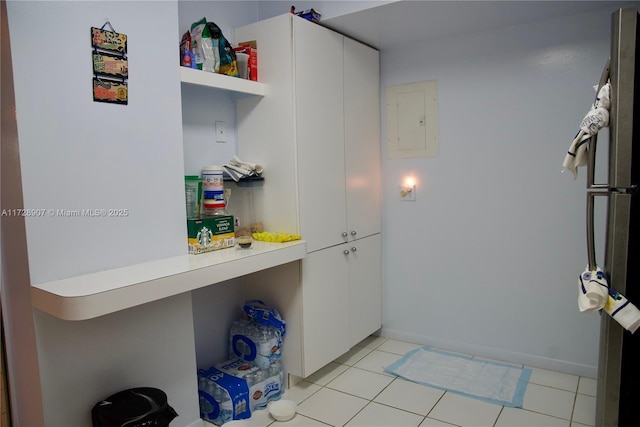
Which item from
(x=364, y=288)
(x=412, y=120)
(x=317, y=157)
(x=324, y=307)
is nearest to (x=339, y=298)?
(x=324, y=307)

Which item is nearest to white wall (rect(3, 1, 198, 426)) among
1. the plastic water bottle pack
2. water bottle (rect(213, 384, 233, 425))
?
water bottle (rect(213, 384, 233, 425))

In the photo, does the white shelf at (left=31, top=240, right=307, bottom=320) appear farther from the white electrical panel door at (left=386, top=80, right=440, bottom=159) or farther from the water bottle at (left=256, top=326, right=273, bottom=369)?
the white electrical panel door at (left=386, top=80, right=440, bottom=159)

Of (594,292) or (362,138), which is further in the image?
(362,138)

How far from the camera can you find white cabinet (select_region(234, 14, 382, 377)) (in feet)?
7.82

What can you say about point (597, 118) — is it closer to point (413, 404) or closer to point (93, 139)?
point (413, 404)

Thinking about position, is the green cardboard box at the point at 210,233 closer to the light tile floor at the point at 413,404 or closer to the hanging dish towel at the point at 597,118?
the light tile floor at the point at 413,404

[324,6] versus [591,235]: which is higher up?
[324,6]

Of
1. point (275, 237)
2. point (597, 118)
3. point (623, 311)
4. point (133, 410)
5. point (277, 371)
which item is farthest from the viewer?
point (277, 371)

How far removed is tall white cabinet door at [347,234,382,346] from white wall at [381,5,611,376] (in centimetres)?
16

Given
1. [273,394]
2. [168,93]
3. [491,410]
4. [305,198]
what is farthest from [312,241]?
[491,410]

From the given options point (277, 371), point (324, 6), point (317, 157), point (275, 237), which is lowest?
point (277, 371)

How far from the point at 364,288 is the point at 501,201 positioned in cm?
107

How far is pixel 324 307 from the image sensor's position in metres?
2.61

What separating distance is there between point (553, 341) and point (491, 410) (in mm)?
716
